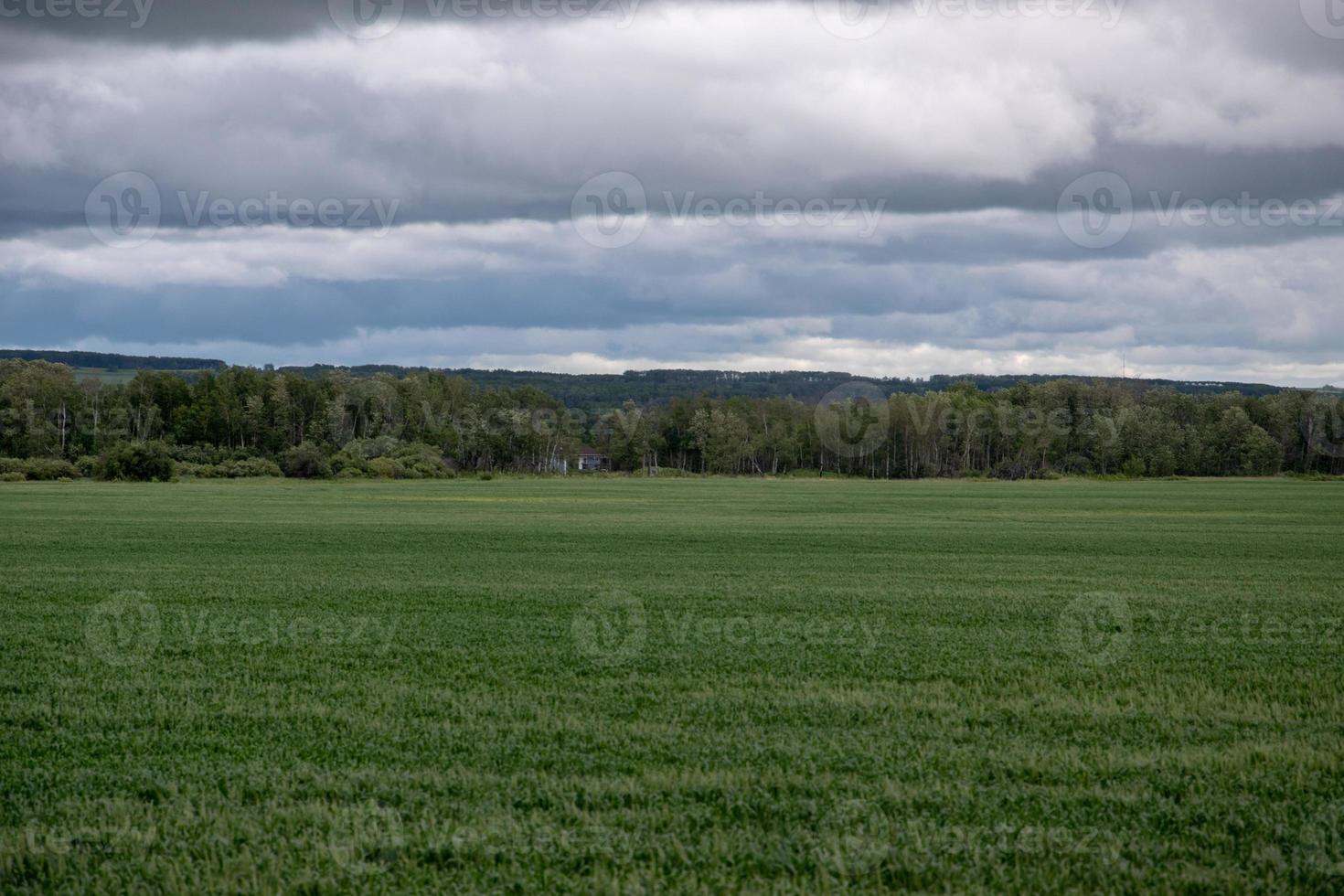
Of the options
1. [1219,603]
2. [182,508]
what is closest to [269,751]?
[1219,603]

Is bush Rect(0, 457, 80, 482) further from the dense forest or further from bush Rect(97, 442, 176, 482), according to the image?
the dense forest

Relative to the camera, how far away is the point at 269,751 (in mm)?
9898

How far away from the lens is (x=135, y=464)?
9600 cm

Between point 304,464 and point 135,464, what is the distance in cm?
1914

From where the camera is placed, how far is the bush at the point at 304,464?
113m

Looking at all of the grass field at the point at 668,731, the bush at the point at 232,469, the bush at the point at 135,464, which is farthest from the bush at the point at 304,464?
the grass field at the point at 668,731

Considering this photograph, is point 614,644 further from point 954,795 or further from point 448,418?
point 448,418

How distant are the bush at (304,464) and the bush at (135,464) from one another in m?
15.9

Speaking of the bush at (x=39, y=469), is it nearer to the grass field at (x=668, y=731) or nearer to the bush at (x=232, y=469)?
the bush at (x=232, y=469)

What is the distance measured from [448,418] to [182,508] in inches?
4447

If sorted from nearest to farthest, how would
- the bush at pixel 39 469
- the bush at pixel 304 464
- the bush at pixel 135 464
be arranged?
the bush at pixel 135 464 → the bush at pixel 39 469 → the bush at pixel 304 464

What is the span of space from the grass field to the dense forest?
10693 cm

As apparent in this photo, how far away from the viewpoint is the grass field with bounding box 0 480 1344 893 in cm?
744

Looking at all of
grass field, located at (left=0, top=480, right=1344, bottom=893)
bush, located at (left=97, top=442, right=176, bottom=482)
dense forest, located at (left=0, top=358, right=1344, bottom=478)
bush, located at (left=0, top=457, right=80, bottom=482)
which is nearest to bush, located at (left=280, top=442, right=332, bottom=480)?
dense forest, located at (left=0, top=358, right=1344, bottom=478)
